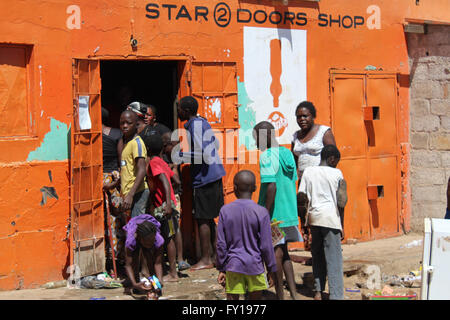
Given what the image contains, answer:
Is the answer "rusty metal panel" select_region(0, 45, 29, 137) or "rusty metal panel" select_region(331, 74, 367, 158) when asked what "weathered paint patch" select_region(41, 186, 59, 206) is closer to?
"rusty metal panel" select_region(0, 45, 29, 137)

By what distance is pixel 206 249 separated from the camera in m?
7.54

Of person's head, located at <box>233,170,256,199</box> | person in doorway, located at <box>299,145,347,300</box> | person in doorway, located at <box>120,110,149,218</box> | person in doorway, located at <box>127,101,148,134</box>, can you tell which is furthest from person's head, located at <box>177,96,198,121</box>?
person's head, located at <box>233,170,256,199</box>

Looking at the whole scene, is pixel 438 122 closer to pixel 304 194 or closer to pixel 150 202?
pixel 304 194

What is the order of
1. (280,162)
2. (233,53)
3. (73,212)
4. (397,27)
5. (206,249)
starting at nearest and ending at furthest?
(280,162) < (73,212) < (206,249) < (233,53) < (397,27)

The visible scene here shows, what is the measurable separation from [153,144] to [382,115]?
13.1 feet

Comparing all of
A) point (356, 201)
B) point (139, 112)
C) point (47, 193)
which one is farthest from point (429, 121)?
point (47, 193)

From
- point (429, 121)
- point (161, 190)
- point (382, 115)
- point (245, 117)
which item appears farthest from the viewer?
point (429, 121)

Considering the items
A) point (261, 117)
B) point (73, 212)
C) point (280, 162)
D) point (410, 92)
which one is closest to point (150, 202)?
point (73, 212)

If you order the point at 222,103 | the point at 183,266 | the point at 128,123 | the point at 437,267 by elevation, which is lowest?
the point at 183,266

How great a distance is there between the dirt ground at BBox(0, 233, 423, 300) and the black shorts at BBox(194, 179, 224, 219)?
0.66 metres

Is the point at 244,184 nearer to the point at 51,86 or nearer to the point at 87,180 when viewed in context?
the point at 87,180

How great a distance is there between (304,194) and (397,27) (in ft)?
14.3

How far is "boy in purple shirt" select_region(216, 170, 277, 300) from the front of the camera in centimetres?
530

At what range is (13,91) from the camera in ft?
22.2
